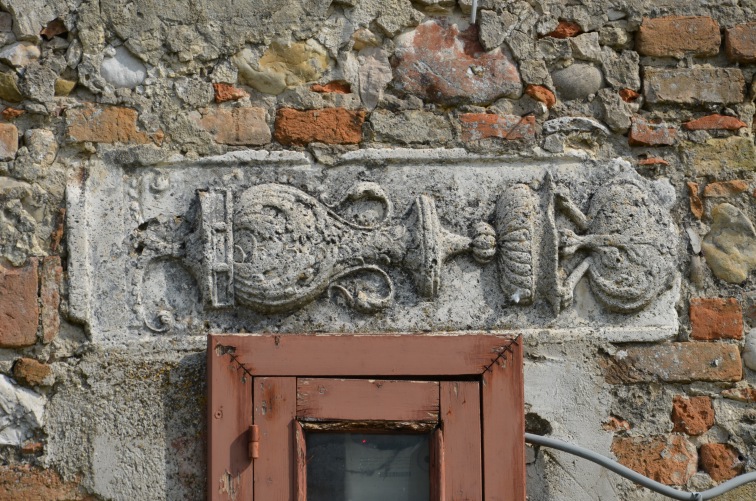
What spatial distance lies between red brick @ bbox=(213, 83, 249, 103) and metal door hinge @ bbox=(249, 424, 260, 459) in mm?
1105

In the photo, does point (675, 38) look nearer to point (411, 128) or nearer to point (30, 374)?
point (411, 128)

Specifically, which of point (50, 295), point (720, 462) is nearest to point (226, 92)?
point (50, 295)

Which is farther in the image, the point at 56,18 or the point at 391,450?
the point at 56,18

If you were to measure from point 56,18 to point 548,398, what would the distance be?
208 cm

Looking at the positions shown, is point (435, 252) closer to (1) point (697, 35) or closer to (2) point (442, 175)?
(2) point (442, 175)

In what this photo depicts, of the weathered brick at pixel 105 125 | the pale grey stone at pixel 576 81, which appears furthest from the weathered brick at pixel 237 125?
the pale grey stone at pixel 576 81

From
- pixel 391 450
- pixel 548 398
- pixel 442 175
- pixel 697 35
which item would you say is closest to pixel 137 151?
pixel 442 175

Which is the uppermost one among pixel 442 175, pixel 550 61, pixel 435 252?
pixel 550 61

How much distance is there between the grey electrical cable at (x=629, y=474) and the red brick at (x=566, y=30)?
1387mm

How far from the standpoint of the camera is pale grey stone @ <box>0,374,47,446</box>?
3.20 m

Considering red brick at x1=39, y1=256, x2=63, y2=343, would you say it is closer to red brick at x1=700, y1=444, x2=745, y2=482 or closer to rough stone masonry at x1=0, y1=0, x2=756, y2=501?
rough stone masonry at x1=0, y1=0, x2=756, y2=501

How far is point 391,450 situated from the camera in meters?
3.16

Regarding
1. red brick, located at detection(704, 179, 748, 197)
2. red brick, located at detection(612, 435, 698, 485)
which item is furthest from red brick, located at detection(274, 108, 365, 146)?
red brick, located at detection(612, 435, 698, 485)

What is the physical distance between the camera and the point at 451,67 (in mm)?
3457
